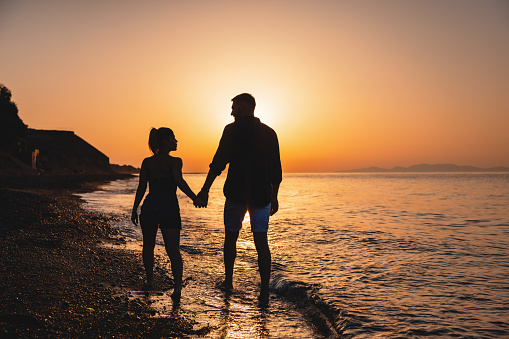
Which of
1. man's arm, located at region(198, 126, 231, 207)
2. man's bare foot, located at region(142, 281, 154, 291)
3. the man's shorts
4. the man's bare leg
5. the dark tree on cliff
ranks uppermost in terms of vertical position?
the dark tree on cliff

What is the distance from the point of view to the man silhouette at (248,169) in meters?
4.78

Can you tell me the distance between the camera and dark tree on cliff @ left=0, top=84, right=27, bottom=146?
54438 millimetres

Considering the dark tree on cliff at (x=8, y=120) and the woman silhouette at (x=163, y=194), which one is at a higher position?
the dark tree on cliff at (x=8, y=120)

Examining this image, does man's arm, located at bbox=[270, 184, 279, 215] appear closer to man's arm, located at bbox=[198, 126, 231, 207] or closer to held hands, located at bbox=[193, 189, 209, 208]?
man's arm, located at bbox=[198, 126, 231, 207]

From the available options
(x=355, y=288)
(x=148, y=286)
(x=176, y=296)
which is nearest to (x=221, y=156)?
(x=176, y=296)

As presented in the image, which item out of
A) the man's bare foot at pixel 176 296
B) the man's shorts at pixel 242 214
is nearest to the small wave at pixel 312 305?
the man's shorts at pixel 242 214

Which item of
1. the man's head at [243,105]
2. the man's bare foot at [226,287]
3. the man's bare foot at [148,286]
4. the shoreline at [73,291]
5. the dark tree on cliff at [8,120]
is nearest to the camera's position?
the shoreline at [73,291]

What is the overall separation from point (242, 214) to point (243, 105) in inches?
59.7

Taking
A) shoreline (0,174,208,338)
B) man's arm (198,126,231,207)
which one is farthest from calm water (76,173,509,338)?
man's arm (198,126,231,207)

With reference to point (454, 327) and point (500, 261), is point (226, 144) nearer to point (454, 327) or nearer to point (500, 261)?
point (454, 327)

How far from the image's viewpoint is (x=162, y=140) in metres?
4.69

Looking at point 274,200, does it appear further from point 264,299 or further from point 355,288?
point 355,288

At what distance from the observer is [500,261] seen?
8.69 metres

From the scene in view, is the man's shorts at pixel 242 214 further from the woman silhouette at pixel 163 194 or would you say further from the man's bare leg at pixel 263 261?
the woman silhouette at pixel 163 194
